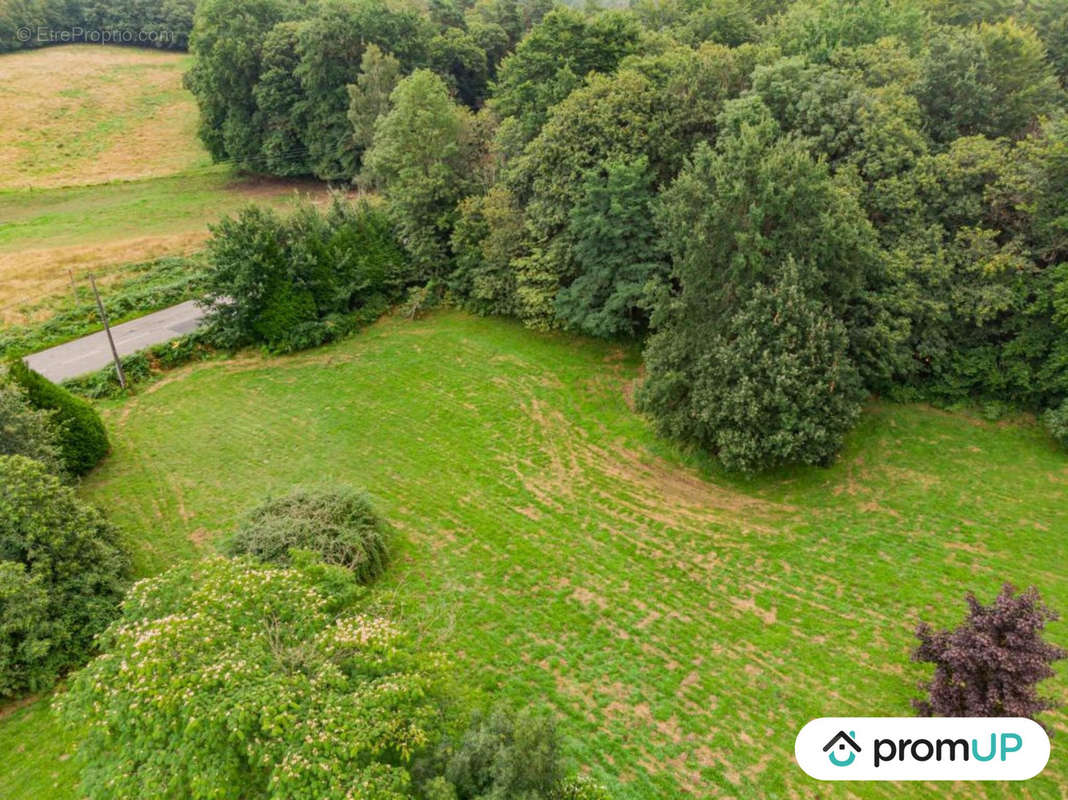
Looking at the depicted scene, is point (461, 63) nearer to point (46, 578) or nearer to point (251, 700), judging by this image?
point (46, 578)

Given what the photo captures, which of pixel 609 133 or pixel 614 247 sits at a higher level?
pixel 609 133

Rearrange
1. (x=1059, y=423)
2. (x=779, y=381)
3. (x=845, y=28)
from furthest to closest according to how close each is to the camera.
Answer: (x=845, y=28) → (x=1059, y=423) → (x=779, y=381)

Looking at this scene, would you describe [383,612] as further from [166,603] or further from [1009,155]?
[1009,155]

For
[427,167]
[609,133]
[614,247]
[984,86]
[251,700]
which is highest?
[984,86]

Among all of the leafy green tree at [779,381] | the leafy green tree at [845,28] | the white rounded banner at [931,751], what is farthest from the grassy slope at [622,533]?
the leafy green tree at [845,28]

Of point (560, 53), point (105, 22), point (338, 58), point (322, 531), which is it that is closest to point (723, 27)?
point (560, 53)

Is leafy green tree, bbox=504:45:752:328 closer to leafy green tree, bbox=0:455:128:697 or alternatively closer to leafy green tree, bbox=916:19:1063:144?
leafy green tree, bbox=916:19:1063:144

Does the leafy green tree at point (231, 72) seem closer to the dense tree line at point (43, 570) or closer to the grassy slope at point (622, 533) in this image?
the grassy slope at point (622, 533)
